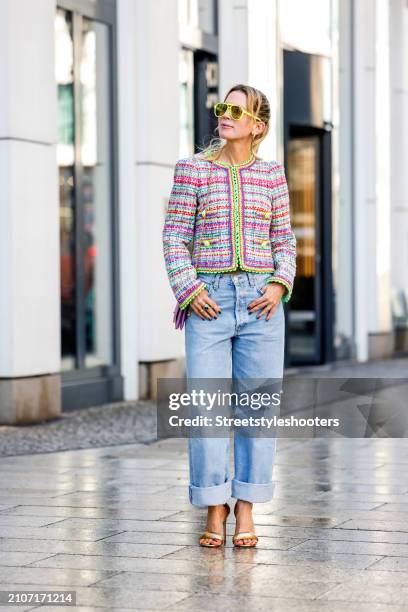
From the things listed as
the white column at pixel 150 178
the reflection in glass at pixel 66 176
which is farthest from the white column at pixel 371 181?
the reflection in glass at pixel 66 176

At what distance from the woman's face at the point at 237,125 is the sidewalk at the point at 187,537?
1.75 metres

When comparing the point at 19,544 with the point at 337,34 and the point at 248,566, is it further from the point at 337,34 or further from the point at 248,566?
the point at 337,34

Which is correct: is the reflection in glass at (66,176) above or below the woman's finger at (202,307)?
above

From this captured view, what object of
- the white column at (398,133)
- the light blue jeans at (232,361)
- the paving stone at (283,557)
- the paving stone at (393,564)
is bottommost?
the paving stone at (393,564)

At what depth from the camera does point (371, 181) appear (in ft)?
63.5

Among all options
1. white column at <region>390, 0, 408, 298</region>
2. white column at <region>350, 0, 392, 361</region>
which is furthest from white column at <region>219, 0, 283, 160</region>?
white column at <region>390, 0, 408, 298</region>

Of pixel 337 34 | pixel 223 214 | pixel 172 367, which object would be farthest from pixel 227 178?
pixel 337 34

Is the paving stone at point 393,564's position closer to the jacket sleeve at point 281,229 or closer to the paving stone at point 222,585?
the paving stone at point 222,585

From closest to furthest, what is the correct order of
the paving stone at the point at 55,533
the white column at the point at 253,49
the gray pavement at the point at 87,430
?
the paving stone at the point at 55,533
the gray pavement at the point at 87,430
the white column at the point at 253,49

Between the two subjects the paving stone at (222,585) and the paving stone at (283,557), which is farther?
the paving stone at (283,557)

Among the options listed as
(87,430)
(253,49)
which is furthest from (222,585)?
(253,49)

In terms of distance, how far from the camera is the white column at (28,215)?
1068 centimetres

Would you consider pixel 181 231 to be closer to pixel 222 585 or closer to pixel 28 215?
pixel 222 585

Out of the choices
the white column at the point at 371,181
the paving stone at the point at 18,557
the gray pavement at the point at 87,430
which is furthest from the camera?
the white column at the point at 371,181
